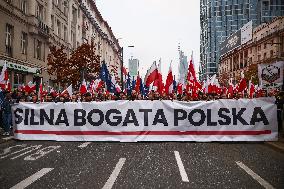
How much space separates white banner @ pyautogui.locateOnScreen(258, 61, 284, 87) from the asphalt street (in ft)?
10.3

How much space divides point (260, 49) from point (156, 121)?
73.5 meters

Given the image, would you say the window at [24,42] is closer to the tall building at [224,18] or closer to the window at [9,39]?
the window at [9,39]

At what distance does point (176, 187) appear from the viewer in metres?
6.41

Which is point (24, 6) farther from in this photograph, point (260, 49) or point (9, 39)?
point (260, 49)

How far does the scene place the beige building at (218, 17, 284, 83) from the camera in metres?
68.9

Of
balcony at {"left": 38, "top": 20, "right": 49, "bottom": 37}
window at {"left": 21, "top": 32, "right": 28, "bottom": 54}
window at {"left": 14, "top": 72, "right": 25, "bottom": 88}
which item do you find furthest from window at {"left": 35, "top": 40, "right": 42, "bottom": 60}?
window at {"left": 14, "top": 72, "right": 25, "bottom": 88}

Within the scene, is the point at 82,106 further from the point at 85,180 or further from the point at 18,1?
the point at 18,1

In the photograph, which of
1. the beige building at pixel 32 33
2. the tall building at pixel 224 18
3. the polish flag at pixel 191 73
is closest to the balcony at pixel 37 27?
the beige building at pixel 32 33

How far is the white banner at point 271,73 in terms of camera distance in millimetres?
13352

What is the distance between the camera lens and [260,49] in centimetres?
8006

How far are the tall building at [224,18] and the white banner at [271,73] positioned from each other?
117 metres

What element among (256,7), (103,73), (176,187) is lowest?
(176,187)

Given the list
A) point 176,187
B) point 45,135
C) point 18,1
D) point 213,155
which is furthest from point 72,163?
point 18,1

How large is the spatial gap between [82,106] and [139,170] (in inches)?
223
